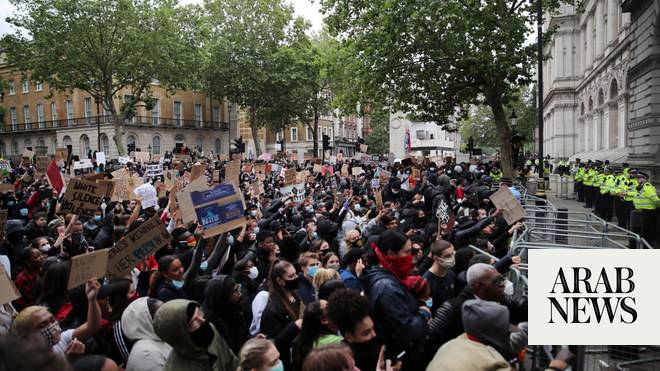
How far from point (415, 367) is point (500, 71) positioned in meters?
16.3

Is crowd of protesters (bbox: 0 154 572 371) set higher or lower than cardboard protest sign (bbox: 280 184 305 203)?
lower

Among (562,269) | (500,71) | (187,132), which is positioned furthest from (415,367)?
(187,132)

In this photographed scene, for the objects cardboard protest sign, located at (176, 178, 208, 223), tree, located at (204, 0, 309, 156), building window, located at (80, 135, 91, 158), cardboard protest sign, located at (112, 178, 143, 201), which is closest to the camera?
cardboard protest sign, located at (176, 178, 208, 223)

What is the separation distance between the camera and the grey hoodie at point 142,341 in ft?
11.0

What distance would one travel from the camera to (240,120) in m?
59.6

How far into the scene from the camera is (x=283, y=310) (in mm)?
4129

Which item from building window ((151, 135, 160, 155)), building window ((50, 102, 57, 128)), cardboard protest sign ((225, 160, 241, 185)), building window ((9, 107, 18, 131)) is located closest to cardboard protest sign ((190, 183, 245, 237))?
cardboard protest sign ((225, 160, 241, 185))

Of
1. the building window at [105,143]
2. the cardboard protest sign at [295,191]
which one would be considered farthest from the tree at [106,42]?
the cardboard protest sign at [295,191]

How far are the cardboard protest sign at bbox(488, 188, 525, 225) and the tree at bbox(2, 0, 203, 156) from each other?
3243 cm

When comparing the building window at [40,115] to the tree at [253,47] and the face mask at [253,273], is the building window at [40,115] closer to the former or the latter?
the tree at [253,47]

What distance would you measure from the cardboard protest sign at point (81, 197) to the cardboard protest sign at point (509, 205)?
5.88m

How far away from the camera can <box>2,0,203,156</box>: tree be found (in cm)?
3141

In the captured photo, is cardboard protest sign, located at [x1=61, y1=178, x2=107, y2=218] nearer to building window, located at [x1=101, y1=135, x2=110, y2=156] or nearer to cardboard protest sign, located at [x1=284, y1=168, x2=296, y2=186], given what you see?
cardboard protest sign, located at [x1=284, y1=168, x2=296, y2=186]

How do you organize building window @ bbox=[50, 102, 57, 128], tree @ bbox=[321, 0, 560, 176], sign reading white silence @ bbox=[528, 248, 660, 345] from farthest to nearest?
building window @ bbox=[50, 102, 57, 128] < tree @ bbox=[321, 0, 560, 176] < sign reading white silence @ bbox=[528, 248, 660, 345]
